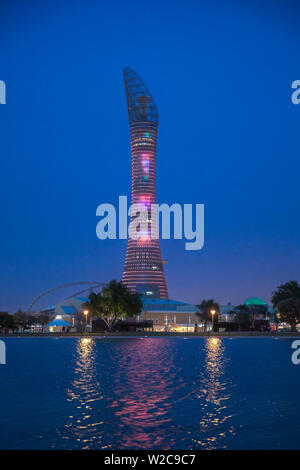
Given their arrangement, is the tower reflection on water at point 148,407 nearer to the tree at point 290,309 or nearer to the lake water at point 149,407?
the lake water at point 149,407

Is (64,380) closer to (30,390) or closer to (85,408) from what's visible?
(30,390)

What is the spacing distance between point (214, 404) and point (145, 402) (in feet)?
14.8

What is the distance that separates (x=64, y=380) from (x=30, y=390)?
7221 mm

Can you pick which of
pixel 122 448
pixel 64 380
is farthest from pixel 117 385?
→ pixel 122 448

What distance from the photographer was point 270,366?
70.4 m

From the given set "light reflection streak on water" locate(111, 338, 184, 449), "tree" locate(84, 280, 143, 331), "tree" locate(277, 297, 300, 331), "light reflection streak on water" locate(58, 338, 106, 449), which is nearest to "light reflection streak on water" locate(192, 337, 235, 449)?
"light reflection streak on water" locate(111, 338, 184, 449)

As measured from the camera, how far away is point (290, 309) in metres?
163

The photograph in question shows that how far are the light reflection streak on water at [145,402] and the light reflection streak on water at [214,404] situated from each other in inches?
67.9

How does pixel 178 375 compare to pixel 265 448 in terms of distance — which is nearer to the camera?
pixel 265 448

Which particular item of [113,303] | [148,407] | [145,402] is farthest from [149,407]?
[113,303]

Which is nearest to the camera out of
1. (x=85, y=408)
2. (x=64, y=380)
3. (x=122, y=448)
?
(x=122, y=448)

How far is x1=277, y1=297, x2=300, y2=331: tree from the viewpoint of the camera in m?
163

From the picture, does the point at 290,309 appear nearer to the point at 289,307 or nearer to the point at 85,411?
the point at 289,307
